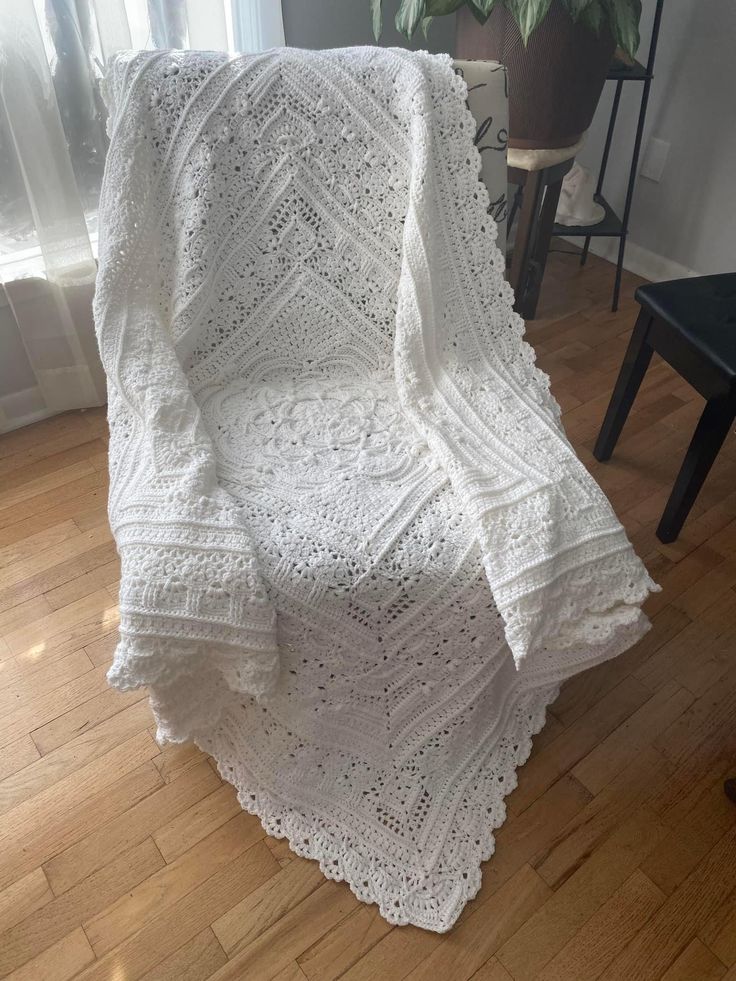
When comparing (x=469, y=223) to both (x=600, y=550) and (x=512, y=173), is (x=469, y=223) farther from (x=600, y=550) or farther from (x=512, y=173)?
(x=512, y=173)

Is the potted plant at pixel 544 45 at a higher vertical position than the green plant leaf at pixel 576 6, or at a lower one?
lower

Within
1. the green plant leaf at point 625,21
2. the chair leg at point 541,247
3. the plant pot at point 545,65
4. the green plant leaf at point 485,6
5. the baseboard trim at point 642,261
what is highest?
the green plant leaf at point 485,6

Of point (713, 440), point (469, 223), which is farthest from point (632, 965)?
point (469, 223)

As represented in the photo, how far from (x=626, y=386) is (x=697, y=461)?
0.26 meters

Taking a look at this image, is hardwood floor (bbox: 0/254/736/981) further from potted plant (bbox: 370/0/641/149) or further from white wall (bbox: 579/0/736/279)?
white wall (bbox: 579/0/736/279)

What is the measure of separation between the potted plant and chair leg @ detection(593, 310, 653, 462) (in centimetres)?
49

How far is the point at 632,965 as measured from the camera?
3.14 ft

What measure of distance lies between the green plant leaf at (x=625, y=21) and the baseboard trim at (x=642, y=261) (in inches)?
39.1

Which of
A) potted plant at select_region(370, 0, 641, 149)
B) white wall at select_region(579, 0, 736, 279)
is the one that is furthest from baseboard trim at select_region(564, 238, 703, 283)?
potted plant at select_region(370, 0, 641, 149)

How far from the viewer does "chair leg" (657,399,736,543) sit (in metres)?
1.29

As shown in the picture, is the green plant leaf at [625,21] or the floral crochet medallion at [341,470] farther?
the green plant leaf at [625,21]

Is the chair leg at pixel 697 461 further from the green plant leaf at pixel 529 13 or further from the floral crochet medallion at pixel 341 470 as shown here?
the green plant leaf at pixel 529 13

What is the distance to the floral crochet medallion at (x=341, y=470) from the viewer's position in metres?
0.90

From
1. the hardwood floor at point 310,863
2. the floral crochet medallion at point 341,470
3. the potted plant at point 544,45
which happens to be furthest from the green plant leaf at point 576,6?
the hardwood floor at point 310,863
